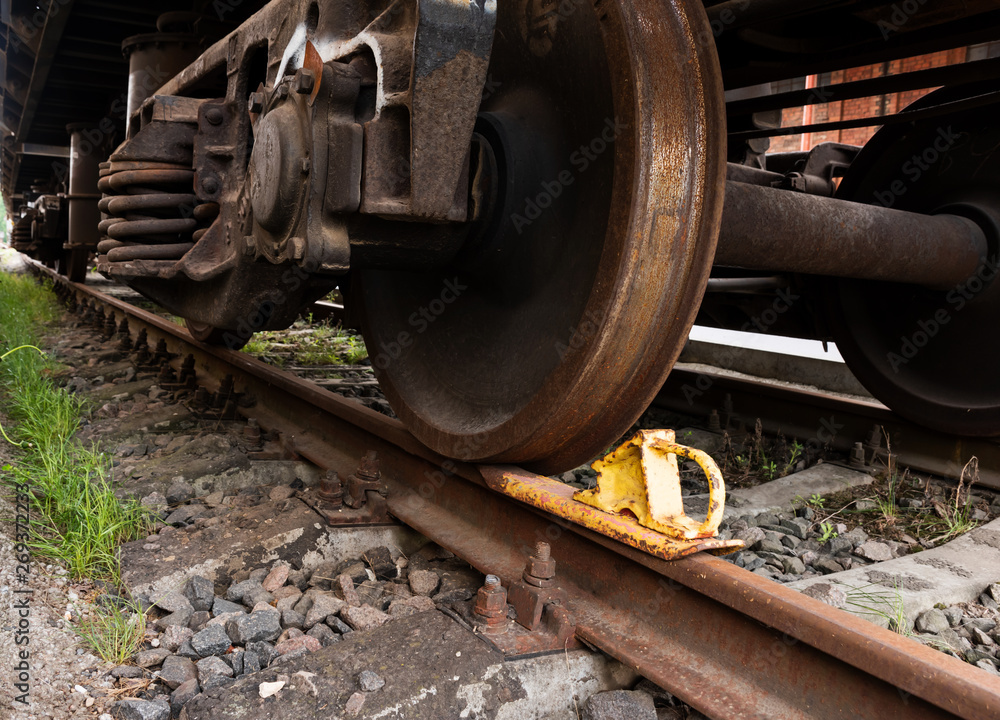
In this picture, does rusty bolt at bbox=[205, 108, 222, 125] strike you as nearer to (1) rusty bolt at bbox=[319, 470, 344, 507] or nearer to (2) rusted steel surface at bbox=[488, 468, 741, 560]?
(1) rusty bolt at bbox=[319, 470, 344, 507]

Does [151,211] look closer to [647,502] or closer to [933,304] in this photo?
[647,502]

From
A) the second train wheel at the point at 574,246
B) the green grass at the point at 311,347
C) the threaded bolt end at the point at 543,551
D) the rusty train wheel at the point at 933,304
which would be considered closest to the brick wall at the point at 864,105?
the green grass at the point at 311,347

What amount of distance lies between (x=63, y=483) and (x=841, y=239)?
2689 millimetres

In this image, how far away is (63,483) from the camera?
255 cm

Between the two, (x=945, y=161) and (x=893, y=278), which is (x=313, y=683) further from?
(x=945, y=161)

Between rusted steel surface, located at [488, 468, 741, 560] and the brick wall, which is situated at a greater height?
the brick wall

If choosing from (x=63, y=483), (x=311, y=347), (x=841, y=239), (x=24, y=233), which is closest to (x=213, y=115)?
(x=63, y=483)

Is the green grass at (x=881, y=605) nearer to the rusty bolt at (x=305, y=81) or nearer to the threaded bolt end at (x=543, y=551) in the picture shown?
the threaded bolt end at (x=543, y=551)

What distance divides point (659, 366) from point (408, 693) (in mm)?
906

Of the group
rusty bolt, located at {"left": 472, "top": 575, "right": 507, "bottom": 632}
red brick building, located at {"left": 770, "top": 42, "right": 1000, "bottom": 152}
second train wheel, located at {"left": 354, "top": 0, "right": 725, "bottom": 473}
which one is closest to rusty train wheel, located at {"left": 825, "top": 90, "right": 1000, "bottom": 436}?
second train wheel, located at {"left": 354, "top": 0, "right": 725, "bottom": 473}

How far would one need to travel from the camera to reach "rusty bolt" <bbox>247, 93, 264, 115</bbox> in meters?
2.26

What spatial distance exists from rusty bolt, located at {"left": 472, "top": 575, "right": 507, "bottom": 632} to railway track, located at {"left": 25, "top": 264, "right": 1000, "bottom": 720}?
0.13 meters

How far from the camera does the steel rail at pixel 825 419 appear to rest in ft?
10.4

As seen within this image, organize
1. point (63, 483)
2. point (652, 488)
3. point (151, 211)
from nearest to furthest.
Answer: point (652, 488)
point (63, 483)
point (151, 211)
